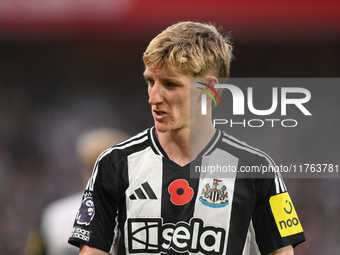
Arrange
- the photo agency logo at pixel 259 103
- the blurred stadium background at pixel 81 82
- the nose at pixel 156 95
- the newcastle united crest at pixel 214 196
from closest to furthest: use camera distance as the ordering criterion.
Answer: the nose at pixel 156 95
the newcastle united crest at pixel 214 196
the photo agency logo at pixel 259 103
the blurred stadium background at pixel 81 82

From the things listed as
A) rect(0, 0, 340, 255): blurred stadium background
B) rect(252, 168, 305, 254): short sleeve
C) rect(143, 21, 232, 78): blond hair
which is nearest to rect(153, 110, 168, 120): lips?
rect(143, 21, 232, 78): blond hair

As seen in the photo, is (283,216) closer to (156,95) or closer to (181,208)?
(181,208)

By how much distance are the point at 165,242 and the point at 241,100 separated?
5.51 ft

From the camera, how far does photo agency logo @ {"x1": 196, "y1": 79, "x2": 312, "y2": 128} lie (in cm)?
329

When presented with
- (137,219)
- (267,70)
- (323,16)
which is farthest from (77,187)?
(137,219)

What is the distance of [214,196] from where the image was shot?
256 cm

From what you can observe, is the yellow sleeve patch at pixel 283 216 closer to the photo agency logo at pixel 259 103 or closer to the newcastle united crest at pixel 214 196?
the newcastle united crest at pixel 214 196

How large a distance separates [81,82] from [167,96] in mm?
4627

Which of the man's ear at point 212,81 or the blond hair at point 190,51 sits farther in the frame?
the man's ear at point 212,81

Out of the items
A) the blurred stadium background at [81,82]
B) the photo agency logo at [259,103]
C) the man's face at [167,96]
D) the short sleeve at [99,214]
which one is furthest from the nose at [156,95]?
the blurred stadium background at [81,82]

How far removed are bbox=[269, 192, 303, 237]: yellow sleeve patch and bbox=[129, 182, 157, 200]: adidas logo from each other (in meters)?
0.50

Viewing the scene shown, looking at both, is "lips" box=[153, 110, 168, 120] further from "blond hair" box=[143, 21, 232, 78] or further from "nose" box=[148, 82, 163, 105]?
"blond hair" box=[143, 21, 232, 78]

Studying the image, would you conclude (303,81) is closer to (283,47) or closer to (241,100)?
(283,47)

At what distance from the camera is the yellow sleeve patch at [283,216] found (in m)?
2.57
